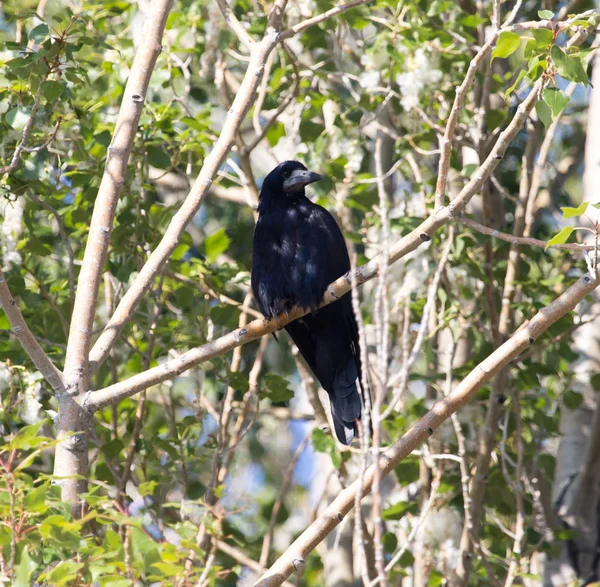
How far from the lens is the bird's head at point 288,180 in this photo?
4.71 metres

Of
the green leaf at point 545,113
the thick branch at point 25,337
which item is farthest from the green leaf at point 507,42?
the thick branch at point 25,337

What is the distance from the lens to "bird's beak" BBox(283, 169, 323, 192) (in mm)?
4598

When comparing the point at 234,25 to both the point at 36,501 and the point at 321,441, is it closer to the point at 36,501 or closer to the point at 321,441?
the point at 321,441

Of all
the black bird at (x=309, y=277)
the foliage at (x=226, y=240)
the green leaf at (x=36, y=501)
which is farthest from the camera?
the black bird at (x=309, y=277)

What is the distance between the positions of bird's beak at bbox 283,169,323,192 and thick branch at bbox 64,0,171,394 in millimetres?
1277

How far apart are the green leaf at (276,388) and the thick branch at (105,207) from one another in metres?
1.31

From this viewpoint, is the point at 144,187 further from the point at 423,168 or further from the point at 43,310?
the point at 423,168

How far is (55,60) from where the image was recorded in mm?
3506

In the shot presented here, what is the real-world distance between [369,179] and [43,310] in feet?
5.88

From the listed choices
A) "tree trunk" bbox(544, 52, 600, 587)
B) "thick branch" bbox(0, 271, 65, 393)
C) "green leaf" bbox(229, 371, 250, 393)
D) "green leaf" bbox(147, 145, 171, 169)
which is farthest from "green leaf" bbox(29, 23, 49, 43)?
"tree trunk" bbox(544, 52, 600, 587)

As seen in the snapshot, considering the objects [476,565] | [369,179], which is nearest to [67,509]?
[369,179]

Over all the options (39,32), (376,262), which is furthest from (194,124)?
(376,262)

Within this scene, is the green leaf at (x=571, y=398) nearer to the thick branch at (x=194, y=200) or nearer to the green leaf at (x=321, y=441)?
the green leaf at (x=321, y=441)

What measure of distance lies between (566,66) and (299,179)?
6.80ft
